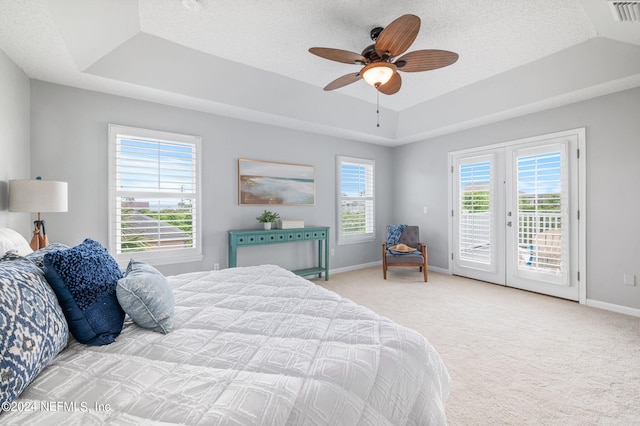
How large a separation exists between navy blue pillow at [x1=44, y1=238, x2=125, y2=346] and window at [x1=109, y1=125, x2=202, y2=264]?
228 cm

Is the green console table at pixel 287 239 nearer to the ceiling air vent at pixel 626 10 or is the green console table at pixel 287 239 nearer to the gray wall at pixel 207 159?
the gray wall at pixel 207 159

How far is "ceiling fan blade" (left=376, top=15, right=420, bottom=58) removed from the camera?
1.87 meters

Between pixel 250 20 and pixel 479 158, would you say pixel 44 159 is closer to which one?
pixel 250 20

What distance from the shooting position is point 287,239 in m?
4.12

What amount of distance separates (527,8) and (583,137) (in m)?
2.04

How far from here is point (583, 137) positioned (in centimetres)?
342

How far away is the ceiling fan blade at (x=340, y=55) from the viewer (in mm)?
2209

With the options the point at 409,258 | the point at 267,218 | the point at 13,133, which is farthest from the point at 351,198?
the point at 13,133

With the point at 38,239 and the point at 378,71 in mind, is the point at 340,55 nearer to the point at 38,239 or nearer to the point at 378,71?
the point at 378,71

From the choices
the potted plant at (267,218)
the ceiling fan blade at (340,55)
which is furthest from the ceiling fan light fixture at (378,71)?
the potted plant at (267,218)

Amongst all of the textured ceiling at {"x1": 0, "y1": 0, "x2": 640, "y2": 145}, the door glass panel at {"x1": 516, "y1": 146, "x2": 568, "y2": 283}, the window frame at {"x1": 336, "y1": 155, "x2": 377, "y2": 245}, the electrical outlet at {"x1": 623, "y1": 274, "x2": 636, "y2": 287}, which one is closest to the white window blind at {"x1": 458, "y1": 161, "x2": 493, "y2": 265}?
the door glass panel at {"x1": 516, "y1": 146, "x2": 568, "y2": 283}

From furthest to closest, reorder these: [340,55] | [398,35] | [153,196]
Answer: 1. [153,196]
2. [340,55]
3. [398,35]

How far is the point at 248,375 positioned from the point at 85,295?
0.81m

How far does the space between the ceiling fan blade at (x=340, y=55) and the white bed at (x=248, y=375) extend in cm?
196
